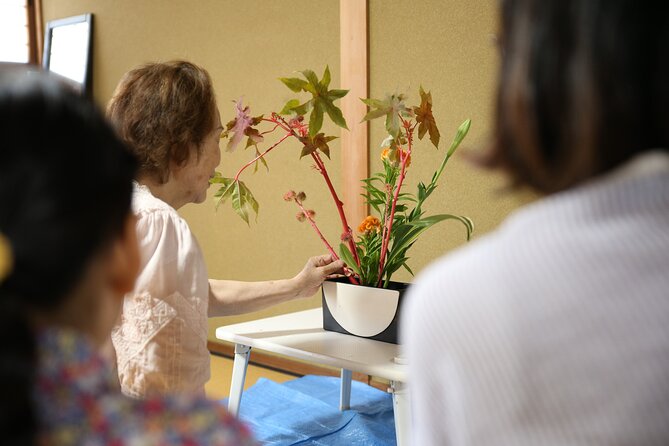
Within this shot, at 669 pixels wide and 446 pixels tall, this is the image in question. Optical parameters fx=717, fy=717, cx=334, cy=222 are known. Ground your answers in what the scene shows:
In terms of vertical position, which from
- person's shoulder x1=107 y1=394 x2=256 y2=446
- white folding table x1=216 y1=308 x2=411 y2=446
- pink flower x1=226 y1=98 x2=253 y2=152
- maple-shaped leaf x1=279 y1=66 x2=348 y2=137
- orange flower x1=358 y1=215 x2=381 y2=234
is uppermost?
maple-shaped leaf x1=279 y1=66 x2=348 y2=137

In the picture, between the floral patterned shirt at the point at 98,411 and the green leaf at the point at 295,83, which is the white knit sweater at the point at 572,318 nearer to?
the floral patterned shirt at the point at 98,411

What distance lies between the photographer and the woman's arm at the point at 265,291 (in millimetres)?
1864

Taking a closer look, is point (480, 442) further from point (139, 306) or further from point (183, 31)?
point (183, 31)

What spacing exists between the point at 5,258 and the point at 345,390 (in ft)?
6.80

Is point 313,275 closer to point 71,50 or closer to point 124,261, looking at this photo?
point 124,261

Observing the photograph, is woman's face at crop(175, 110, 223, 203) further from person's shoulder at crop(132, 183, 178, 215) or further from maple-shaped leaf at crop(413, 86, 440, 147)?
maple-shaped leaf at crop(413, 86, 440, 147)

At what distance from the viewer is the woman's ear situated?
62cm

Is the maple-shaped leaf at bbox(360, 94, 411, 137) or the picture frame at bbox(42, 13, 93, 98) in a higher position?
the picture frame at bbox(42, 13, 93, 98)

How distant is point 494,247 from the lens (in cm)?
56

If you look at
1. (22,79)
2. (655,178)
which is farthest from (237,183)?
(655,178)

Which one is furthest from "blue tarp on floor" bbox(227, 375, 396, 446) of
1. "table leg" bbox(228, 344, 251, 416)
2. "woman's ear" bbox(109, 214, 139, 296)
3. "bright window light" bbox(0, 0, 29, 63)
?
"bright window light" bbox(0, 0, 29, 63)

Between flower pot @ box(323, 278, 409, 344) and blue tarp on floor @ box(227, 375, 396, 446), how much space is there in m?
0.61

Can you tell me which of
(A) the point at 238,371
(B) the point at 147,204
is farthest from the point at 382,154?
(A) the point at 238,371

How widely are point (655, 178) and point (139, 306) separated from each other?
111cm
